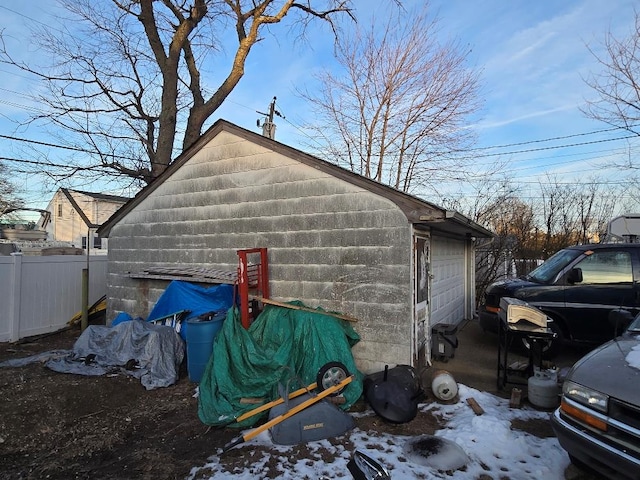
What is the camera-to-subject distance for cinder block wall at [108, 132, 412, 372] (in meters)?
5.86

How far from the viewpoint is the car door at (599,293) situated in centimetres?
661

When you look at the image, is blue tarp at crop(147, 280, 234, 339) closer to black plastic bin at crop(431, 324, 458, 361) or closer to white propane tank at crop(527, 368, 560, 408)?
black plastic bin at crop(431, 324, 458, 361)

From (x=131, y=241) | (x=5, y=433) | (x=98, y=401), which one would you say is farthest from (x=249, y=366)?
(x=131, y=241)

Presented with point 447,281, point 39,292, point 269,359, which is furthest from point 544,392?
point 39,292

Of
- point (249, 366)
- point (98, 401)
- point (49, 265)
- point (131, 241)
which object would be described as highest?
point (131, 241)

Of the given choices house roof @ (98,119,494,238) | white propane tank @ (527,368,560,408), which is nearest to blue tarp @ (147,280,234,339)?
house roof @ (98,119,494,238)

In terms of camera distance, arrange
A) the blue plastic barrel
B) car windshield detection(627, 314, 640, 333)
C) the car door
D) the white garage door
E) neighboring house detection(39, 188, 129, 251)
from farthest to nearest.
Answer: neighboring house detection(39, 188, 129, 251) < the white garage door < the car door < the blue plastic barrel < car windshield detection(627, 314, 640, 333)

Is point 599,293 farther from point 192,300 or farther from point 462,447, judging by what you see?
point 192,300

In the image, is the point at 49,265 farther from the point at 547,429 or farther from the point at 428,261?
the point at 547,429

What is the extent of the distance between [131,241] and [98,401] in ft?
14.7

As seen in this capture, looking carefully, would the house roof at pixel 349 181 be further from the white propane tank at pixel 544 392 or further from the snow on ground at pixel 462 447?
the snow on ground at pixel 462 447

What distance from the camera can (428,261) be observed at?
685cm

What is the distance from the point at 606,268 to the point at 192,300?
287 inches

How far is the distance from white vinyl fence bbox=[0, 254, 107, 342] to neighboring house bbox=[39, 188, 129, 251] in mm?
15391
